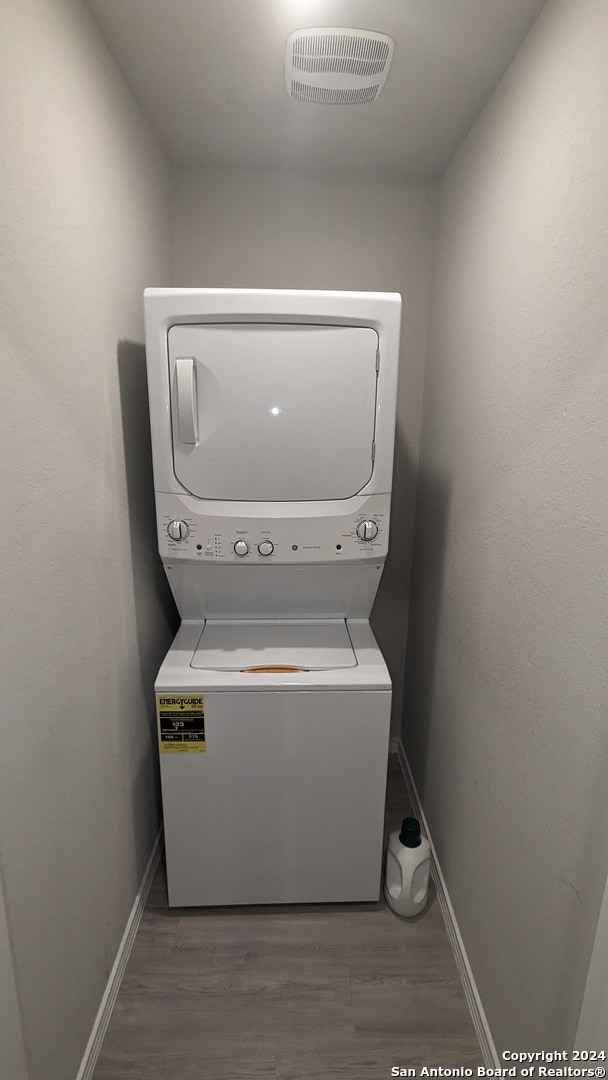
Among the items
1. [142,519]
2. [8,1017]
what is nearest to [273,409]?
[142,519]

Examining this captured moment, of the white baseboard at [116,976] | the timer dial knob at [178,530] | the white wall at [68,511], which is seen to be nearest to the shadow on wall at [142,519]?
the white wall at [68,511]

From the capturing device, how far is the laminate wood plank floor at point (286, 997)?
1243 mm

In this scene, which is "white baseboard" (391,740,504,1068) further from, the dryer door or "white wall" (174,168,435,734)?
"white wall" (174,168,435,734)

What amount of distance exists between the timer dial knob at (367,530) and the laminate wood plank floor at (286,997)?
3.77 ft

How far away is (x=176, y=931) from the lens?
1548 millimetres

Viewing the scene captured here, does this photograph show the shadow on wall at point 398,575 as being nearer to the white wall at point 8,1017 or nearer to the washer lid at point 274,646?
the washer lid at point 274,646

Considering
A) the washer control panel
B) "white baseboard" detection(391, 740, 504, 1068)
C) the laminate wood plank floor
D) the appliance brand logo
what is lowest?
the laminate wood plank floor

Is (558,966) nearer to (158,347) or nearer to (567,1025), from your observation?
(567,1025)

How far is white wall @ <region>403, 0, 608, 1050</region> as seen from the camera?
2.89 feet

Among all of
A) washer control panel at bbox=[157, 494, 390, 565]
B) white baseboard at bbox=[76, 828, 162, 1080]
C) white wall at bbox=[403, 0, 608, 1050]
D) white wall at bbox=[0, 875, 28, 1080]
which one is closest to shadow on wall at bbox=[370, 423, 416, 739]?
white wall at bbox=[403, 0, 608, 1050]

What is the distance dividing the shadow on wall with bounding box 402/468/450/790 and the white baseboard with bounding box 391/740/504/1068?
24 cm

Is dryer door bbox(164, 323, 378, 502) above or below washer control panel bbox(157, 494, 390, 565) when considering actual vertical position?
above

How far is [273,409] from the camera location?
1.41m

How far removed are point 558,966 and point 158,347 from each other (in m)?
1.56
